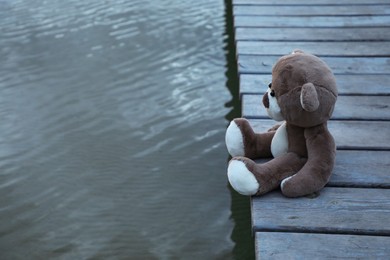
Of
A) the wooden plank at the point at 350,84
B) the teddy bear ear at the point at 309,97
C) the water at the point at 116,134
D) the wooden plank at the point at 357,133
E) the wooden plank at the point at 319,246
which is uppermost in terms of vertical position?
the teddy bear ear at the point at 309,97

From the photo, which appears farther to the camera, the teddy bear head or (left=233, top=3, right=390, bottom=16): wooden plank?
(left=233, top=3, right=390, bottom=16): wooden plank

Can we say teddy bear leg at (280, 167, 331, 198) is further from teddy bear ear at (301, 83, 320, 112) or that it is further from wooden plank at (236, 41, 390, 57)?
wooden plank at (236, 41, 390, 57)

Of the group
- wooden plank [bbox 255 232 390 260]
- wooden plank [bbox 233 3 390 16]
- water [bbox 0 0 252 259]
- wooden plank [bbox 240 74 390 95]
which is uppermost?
wooden plank [bbox 233 3 390 16]

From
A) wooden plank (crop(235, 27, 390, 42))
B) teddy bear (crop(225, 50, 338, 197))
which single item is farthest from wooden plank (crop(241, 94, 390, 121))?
wooden plank (crop(235, 27, 390, 42))

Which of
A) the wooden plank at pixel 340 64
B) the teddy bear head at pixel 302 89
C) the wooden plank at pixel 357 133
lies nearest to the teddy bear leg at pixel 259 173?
the teddy bear head at pixel 302 89

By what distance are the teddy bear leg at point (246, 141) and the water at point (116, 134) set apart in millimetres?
410

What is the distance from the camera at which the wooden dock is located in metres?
1.39

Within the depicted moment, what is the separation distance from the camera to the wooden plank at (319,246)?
4.35 ft

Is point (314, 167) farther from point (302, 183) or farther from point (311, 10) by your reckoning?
point (311, 10)

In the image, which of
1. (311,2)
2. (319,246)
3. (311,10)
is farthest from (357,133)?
(311,2)

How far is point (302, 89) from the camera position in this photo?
143 centimetres

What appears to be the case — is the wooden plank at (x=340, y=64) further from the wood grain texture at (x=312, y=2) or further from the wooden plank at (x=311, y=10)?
the wood grain texture at (x=312, y=2)

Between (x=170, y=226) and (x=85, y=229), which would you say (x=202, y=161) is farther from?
(x=85, y=229)

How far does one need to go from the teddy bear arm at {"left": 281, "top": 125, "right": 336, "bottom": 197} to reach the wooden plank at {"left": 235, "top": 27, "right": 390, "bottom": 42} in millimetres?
1307
